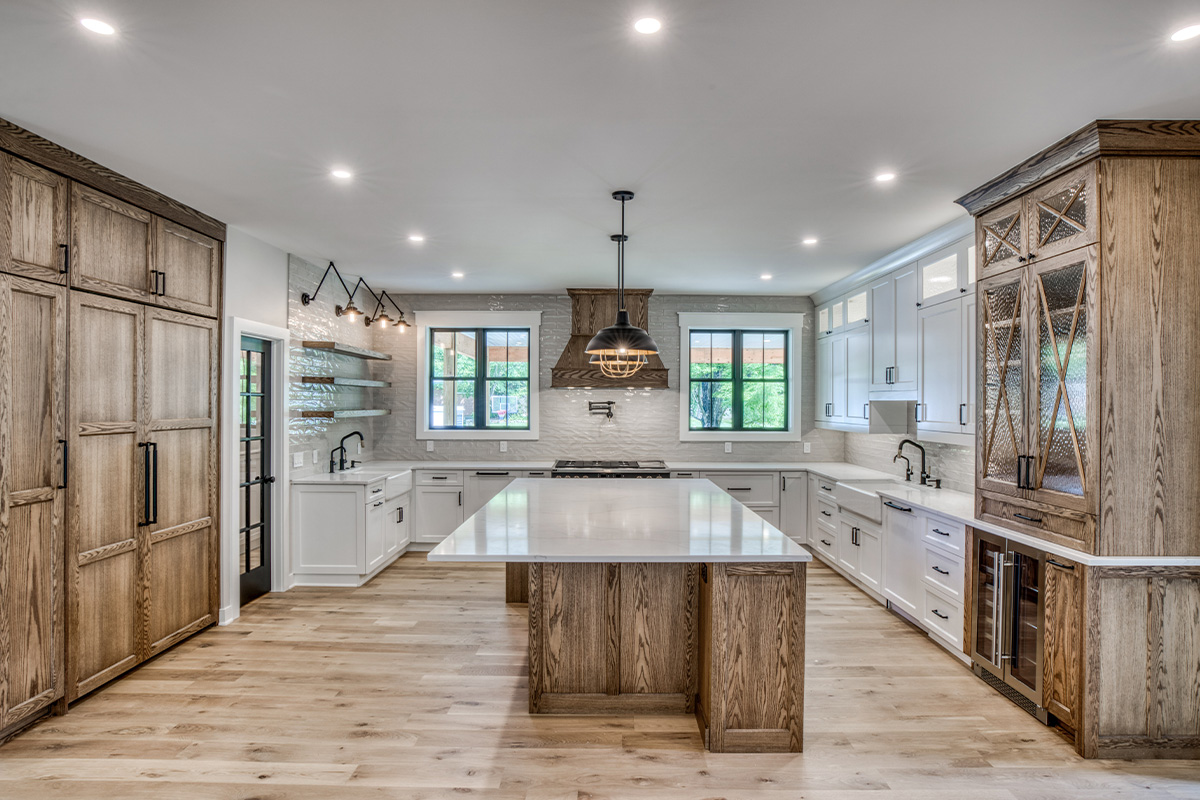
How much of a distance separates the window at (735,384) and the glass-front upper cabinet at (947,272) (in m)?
2.39

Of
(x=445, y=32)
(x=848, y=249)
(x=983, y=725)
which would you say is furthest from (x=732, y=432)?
(x=445, y=32)

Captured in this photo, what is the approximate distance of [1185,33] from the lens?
1854mm

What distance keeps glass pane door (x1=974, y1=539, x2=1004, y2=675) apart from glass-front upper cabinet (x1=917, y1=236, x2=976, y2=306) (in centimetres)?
157

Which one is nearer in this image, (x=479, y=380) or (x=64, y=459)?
(x=64, y=459)

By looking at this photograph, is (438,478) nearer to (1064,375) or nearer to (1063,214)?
(1064,375)

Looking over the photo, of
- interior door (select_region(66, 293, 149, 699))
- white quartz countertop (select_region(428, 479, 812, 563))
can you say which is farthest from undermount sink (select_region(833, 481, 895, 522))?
interior door (select_region(66, 293, 149, 699))

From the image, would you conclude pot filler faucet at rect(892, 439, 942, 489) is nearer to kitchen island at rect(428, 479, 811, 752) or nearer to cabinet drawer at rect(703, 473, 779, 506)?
cabinet drawer at rect(703, 473, 779, 506)

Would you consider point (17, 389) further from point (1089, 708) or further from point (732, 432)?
point (732, 432)

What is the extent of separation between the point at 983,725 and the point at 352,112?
3.77 m

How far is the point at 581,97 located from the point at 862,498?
3.62 m

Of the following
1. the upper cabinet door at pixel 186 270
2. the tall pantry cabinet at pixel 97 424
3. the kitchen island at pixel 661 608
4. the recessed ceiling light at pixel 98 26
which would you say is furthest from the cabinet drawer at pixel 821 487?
the recessed ceiling light at pixel 98 26

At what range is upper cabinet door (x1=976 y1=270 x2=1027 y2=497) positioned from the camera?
298 centimetres

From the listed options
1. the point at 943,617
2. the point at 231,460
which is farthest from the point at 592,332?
the point at 943,617

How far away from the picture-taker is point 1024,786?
2312 millimetres
